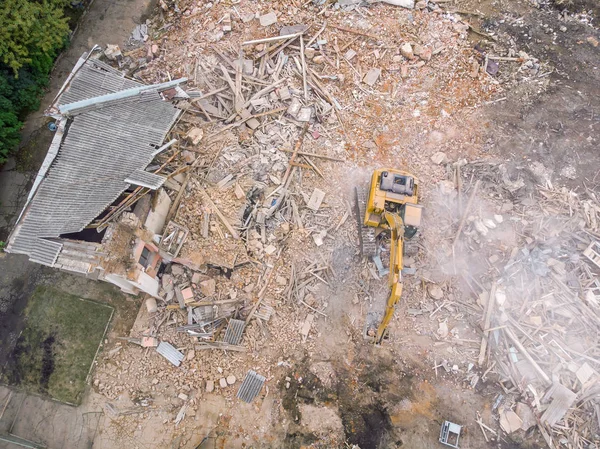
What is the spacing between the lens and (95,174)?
45.8 feet

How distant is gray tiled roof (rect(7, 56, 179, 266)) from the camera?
43.1 feet

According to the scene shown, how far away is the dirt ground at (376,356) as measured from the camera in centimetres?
1434

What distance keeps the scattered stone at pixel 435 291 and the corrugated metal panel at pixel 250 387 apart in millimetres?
7218

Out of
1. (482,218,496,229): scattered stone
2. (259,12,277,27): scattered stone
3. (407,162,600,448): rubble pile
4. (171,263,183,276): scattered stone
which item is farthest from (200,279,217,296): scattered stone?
(259,12,277,27): scattered stone

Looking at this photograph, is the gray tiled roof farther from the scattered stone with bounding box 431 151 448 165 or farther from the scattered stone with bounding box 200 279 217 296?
the scattered stone with bounding box 431 151 448 165

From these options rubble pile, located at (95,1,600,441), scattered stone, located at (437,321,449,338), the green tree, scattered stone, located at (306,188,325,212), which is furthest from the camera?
scattered stone, located at (306,188,325,212)

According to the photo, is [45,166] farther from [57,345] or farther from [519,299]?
[519,299]

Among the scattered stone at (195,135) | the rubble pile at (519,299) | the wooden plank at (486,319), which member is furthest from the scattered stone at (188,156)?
the wooden plank at (486,319)

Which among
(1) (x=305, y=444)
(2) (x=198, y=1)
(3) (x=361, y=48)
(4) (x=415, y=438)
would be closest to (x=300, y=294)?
(1) (x=305, y=444)

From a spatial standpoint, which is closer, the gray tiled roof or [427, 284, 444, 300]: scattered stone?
the gray tiled roof

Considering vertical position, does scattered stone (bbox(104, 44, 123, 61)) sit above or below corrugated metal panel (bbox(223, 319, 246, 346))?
above

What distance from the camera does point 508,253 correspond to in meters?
15.8

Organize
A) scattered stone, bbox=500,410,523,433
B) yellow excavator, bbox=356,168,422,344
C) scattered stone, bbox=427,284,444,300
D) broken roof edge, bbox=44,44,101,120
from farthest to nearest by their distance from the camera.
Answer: scattered stone, bbox=427,284,444,300 < broken roof edge, bbox=44,44,101,120 < scattered stone, bbox=500,410,523,433 < yellow excavator, bbox=356,168,422,344

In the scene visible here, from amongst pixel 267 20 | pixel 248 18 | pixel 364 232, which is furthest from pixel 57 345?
pixel 267 20
